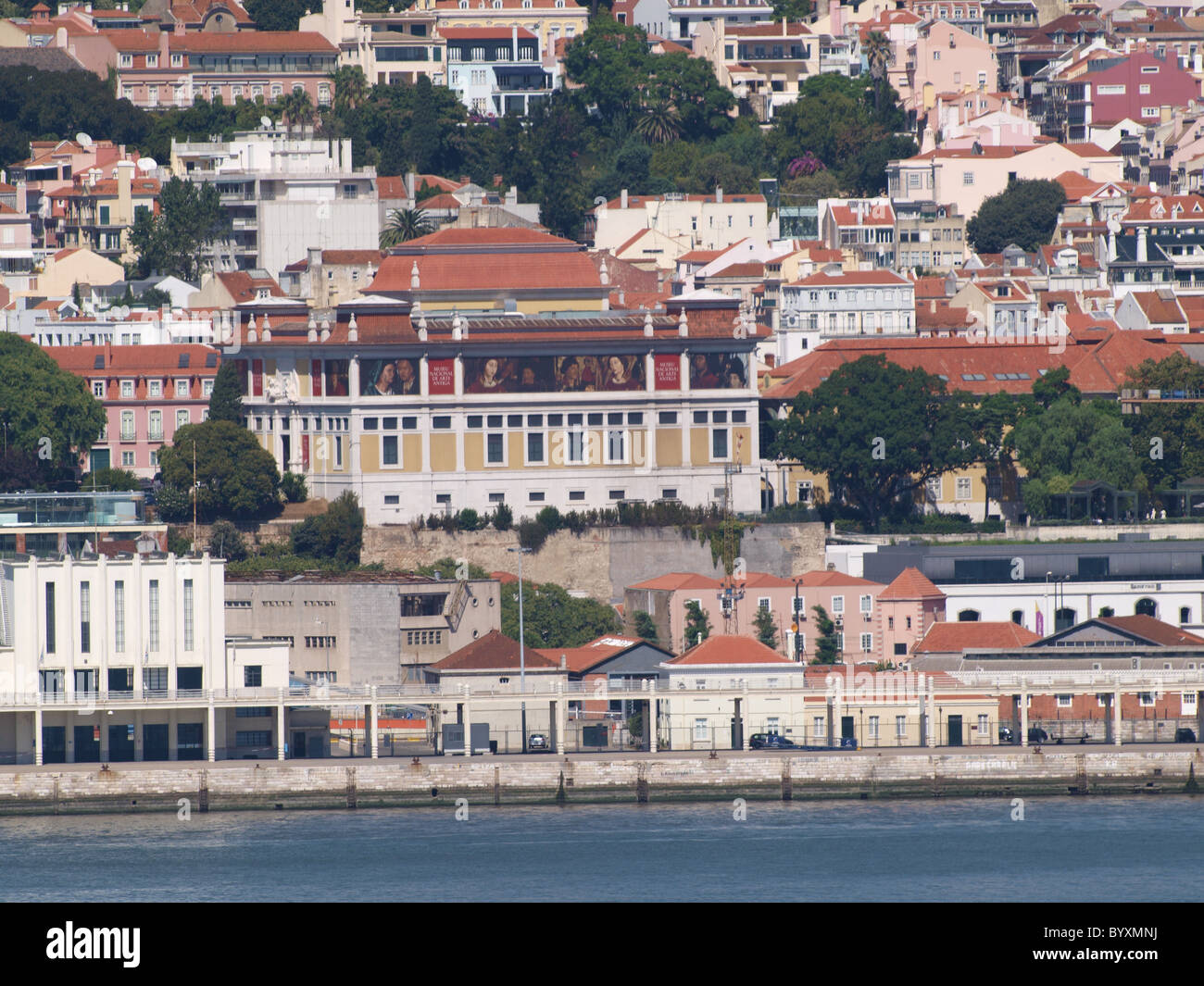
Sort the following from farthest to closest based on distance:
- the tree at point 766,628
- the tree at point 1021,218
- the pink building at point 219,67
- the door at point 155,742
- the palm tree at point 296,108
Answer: the pink building at point 219,67
the tree at point 1021,218
the palm tree at point 296,108
the tree at point 766,628
the door at point 155,742

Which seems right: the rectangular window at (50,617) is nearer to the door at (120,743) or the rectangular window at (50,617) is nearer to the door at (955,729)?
the door at (120,743)

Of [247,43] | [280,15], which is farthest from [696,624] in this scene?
[280,15]

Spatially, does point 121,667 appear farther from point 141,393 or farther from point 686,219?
point 686,219

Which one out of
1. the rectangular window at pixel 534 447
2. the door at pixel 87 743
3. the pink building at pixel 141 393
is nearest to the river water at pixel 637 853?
the door at pixel 87 743

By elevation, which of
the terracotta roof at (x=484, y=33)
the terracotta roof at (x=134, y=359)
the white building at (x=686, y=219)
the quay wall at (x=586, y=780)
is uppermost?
the terracotta roof at (x=484, y=33)

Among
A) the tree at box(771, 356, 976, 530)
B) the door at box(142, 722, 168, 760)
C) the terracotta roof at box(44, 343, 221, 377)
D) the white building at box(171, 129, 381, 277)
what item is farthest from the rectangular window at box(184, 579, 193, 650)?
the white building at box(171, 129, 381, 277)

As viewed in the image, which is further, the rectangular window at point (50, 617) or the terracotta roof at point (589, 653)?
the terracotta roof at point (589, 653)
